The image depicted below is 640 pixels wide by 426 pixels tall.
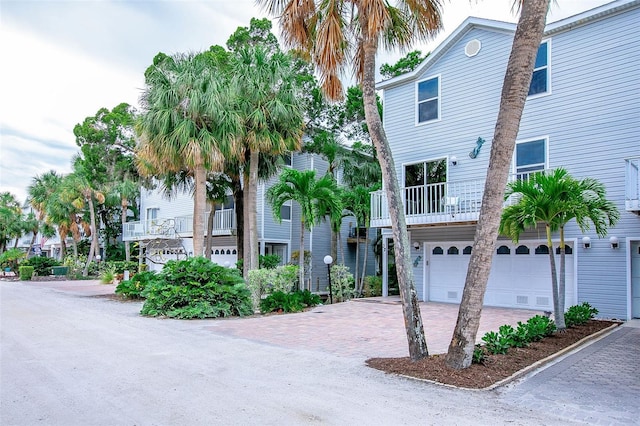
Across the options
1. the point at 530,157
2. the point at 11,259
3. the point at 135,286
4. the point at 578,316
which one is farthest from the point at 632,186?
the point at 11,259

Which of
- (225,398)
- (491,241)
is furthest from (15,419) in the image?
(491,241)

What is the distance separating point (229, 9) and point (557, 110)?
9720 mm

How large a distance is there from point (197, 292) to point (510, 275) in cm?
943

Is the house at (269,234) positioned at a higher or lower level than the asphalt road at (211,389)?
higher

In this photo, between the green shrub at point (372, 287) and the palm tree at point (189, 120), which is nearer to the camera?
the palm tree at point (189, 120)

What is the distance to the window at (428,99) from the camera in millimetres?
16656

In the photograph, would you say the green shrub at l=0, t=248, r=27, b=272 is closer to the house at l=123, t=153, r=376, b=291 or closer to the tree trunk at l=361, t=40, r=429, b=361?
the house at l=123, t=153, r=376, b=291

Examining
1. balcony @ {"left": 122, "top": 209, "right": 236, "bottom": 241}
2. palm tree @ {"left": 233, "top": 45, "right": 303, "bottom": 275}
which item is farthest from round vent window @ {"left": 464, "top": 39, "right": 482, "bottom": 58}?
balcony @ {"left": 122, "top": 209, "right": 236, "bottom": 241}

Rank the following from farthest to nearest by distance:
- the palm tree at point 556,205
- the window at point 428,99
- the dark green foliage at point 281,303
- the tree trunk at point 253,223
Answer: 1. the window at point 428,99
2. the tree trunk at point 253,223
3. the dark green foliage at point 281,303
4. the palm tree at point 556,205

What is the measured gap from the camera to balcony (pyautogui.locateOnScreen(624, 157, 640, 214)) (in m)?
10.9

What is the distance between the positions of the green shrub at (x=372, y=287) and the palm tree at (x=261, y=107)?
5435mm

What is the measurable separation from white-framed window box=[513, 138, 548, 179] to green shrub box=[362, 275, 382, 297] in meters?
7.65

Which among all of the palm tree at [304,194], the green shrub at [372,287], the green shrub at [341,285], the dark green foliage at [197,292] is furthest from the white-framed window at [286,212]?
the dark green foliage at [197,292]

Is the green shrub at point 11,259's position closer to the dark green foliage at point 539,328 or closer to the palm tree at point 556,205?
the palm tree at point 556,205
